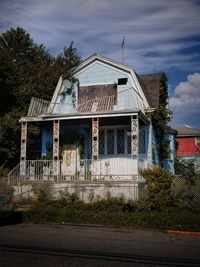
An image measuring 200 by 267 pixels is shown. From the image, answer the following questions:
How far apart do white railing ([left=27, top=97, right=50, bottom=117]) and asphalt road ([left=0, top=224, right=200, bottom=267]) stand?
8466mm

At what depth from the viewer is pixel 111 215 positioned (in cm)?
1340

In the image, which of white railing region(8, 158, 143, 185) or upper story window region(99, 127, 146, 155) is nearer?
white railing region(8, 158, 143, 185)

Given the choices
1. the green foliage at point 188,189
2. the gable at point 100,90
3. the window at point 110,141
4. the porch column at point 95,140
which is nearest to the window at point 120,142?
the window at point 110,141

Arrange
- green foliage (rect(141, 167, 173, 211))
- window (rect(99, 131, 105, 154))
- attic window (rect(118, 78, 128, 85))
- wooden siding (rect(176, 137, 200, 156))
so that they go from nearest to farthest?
green foliage (rect(141, 167, 173, 211))
window (rect(99, 131, 105, 154))
attic window (rect(118, 78, 128, 85))
wooden siding (rect(176, 137, 200, 156))

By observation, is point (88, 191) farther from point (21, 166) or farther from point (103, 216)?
point (21, 166)

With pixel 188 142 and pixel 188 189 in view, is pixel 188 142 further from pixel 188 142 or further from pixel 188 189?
pixel 188 189

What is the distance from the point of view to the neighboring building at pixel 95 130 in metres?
17.0

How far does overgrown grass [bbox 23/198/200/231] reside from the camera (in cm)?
1236

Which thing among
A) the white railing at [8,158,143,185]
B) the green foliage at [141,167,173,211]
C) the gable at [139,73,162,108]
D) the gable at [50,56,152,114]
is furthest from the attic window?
the green foliage at [141,167,173,211]

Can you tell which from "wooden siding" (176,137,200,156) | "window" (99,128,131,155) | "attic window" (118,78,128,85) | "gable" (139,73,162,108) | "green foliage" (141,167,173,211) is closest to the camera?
"green foliage" (141,167,173,211)

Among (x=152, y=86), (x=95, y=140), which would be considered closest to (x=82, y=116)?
(x=95, y=140)

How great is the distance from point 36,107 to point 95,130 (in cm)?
473

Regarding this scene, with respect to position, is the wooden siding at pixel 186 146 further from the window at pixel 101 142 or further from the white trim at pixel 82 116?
the white trim at pixel 82 116

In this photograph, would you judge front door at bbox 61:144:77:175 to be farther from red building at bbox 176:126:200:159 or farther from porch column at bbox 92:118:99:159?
red building at bbox 176:126:200:159
